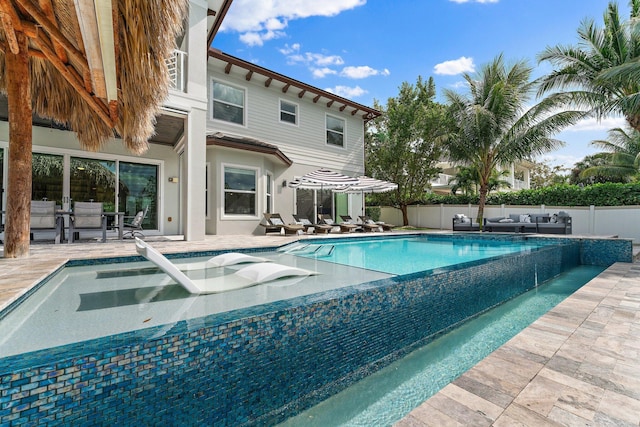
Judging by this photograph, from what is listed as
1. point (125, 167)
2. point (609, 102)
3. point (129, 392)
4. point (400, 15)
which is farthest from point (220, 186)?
point (609, 102)

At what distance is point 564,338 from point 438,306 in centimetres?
141

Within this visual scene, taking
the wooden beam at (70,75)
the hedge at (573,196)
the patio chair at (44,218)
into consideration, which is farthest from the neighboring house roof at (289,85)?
the hedge at (573,196)

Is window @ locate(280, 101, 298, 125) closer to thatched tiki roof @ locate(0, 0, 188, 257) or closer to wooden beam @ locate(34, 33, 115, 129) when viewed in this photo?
thatched tiki roof @ locate(0, 0, 188, 257)

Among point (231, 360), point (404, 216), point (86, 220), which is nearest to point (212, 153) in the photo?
point (86, 220)

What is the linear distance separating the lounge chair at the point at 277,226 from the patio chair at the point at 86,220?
480 centimetres

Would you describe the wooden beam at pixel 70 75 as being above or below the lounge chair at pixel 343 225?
above

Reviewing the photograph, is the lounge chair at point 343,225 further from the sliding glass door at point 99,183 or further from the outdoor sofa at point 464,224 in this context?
the sliding glass door at point 99,183

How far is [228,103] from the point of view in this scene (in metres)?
11.9

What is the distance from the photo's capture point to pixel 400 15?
1356 centimetres

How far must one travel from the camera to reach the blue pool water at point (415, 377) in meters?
2.48


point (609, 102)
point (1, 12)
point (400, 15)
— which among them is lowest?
point (1, 12)

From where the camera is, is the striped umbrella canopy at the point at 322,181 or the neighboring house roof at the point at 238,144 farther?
the striped umbrella canopy at the point at 322,181

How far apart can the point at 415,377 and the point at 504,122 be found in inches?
596

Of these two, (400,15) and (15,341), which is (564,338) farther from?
(400,15)
